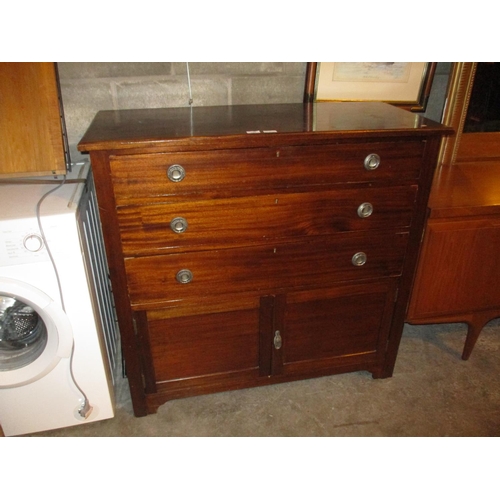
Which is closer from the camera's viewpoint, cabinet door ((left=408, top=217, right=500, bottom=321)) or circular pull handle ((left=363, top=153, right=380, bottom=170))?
circular pull handle ((left=363, top=153, right=380, bottom=170))

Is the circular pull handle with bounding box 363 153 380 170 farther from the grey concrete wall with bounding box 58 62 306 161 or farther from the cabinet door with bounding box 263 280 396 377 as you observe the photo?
the grey concrete wall with bounding box 58 62 306 161

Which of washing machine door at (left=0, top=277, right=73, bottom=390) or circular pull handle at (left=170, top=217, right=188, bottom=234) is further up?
circular pull handle at (left=170, top=217, right=188, bottom=234)

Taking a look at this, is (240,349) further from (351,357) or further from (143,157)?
(143,157)

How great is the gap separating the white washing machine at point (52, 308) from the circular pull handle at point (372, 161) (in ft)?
2.91

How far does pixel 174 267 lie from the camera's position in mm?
1325

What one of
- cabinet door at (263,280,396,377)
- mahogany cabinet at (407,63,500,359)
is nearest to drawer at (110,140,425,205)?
mahogany cabinet at (407,63,500,359)

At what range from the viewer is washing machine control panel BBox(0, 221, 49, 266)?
1149mm

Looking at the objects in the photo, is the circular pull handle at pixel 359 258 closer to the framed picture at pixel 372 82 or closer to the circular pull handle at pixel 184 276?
the circular pull handle at pixel 184 276

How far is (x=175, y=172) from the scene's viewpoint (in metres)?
1.17

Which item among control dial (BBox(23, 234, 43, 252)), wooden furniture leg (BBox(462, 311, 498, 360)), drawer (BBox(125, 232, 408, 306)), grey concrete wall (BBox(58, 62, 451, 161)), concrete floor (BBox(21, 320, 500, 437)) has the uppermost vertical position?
grey concrete wall (BBox(58, 62, 451, 161))

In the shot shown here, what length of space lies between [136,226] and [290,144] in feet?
1.68

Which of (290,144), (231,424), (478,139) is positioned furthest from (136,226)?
(478,139)

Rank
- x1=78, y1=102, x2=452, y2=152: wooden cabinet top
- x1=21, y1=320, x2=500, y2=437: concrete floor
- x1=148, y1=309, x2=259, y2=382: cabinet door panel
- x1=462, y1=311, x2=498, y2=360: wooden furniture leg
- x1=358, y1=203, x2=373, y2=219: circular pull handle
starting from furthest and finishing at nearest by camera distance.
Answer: x1=462, y1=311, x2=498, y2=360: wooden furniture leg, x1=21, y1=320, x2=500, y2=437: concrete floor, x1=148, y1=309, x2=259, y2=382: cabinet door panel, x1=358, y1=203, x2=373, y2=219: circular pull handle, x1=78, y1=102, x2=452, y2=152: wooden cabinet top

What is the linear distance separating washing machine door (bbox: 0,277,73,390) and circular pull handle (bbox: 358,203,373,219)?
100 cm
